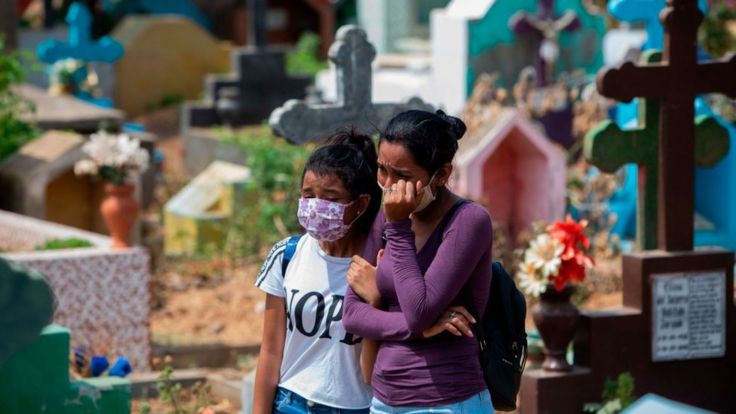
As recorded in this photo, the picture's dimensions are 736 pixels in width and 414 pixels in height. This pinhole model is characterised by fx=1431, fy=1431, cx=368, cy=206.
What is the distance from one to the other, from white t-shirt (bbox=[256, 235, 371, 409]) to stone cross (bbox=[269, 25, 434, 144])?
271 cm

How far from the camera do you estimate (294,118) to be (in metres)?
6.56

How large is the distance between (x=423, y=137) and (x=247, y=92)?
14154 mm

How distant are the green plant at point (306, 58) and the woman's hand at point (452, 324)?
19.0 meters

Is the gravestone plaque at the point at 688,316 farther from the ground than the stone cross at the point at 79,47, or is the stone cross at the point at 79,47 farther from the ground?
the stone cross at the point at 79,47

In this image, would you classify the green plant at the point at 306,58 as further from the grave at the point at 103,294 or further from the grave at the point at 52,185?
the grave at the point at 103,294

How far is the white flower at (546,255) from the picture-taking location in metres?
5.85

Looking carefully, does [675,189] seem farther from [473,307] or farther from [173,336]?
[173,336]

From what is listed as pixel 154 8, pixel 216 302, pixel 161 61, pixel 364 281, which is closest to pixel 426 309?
pixel 364 281

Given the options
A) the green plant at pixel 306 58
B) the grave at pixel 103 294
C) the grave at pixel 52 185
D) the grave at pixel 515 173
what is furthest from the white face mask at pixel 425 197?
the green plant at pixel 306 58

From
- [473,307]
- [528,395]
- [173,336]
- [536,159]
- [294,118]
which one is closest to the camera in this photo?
[473,307]

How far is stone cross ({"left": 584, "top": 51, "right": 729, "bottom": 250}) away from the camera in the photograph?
6.27 m

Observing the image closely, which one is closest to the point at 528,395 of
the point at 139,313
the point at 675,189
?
the point at 675,189

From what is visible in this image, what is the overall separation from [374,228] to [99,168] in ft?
16.0

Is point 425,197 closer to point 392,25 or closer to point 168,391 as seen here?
point 168,391
